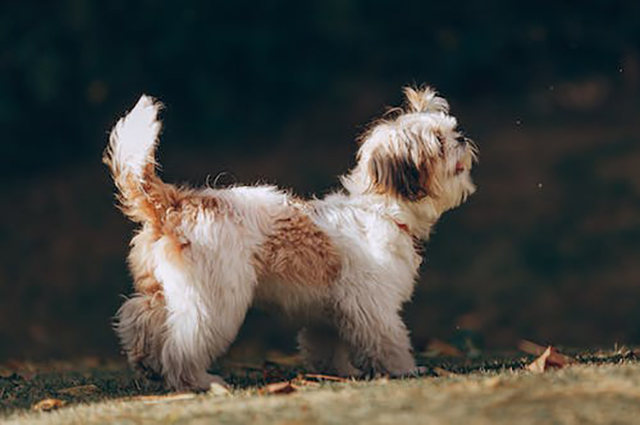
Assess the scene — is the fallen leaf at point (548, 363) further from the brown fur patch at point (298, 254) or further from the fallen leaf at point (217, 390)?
the fallen leaf at point (217, 390)

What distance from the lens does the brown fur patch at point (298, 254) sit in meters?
5.04

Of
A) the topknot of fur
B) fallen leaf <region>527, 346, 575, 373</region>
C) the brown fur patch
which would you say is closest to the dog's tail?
the brown fur patch

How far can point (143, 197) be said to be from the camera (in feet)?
16.0

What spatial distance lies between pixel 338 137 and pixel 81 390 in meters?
8.31

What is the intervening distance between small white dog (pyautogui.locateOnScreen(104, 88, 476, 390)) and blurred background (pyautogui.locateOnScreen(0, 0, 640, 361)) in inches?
151

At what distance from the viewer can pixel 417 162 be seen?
5.47m

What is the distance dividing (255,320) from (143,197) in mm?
5088

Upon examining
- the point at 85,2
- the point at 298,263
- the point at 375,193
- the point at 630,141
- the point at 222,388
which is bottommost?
the point at 222,388

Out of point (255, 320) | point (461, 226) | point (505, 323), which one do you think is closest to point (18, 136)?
point (255, 320)

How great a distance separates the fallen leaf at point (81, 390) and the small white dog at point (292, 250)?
279 mm

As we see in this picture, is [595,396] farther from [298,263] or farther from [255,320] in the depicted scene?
[255,320]

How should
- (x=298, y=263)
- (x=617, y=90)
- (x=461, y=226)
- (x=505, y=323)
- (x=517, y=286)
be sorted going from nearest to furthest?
(x=298, y=263) < (x=505, y=323) < (x=517, y=286) < (x=461, y=226) < (x=617, y=90)

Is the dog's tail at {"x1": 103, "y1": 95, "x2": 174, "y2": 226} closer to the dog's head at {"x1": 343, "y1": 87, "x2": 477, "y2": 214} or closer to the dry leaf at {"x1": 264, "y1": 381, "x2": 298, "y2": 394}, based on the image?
the dry leaf at {"x1": 264, "y1": 381, "x2": 298, "y2": 394}

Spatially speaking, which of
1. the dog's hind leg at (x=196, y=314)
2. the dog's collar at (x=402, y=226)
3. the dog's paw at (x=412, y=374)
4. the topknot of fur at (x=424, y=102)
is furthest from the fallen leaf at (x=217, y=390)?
the topknot of fur at (x=424, y=102)
